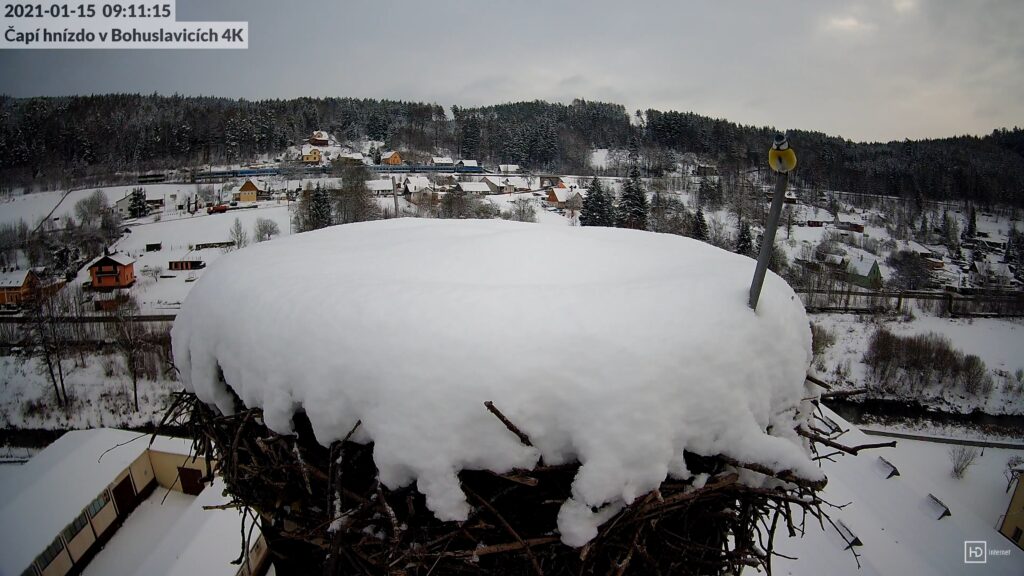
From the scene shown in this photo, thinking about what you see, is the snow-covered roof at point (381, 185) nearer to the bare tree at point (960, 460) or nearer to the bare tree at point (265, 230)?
the bare tree at point (265, 230)

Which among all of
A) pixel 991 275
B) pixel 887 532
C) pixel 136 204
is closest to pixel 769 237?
pixel 887 532

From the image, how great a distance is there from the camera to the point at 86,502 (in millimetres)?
9773

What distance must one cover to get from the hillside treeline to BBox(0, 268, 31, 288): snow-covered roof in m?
25.1

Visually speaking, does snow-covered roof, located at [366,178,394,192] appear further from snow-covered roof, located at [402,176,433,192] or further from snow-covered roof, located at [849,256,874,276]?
snow-covered roof, located at [849,256,874,276]

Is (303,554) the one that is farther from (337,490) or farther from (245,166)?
(245,166)

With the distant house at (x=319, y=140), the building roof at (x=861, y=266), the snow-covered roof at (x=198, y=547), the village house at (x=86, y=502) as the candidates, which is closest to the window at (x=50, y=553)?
the village house at (x=86, y=502)

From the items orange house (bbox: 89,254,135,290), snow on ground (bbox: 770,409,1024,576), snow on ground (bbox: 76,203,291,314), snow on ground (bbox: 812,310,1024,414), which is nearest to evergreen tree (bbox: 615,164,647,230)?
snow on ground (bbox: 812,310,1024,414)

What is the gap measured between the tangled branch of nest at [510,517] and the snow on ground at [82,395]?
18.7m

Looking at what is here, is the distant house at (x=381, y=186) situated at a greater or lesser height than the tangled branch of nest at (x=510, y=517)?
greater

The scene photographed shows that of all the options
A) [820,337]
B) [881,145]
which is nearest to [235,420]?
[820,337]

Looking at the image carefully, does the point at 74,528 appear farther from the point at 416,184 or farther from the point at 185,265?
the point at 416,184

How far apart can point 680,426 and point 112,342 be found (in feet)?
84.1

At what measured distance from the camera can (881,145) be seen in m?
71.0

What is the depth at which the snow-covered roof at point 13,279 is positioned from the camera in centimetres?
2265
